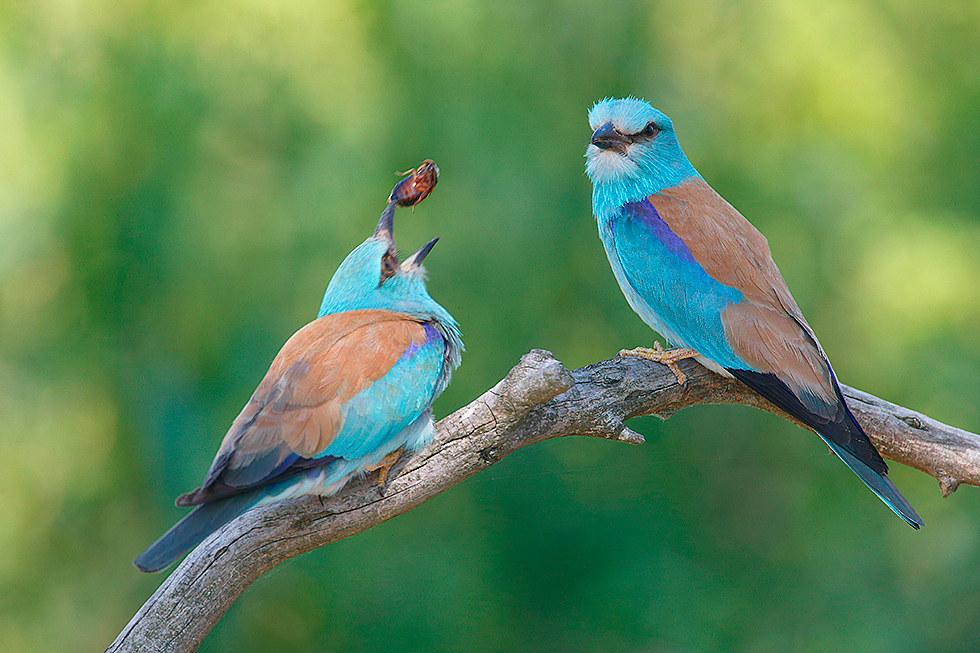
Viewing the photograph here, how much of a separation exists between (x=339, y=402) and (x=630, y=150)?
1.32 metres

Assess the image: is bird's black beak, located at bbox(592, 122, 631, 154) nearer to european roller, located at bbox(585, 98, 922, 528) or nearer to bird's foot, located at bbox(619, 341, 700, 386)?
european roller, located at bbox(585, 98, 922, 528)

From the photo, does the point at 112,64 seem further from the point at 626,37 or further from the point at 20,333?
the point at 626,37

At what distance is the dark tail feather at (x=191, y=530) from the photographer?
194 centimetres

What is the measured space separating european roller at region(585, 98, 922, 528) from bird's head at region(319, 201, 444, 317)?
0.69 metres

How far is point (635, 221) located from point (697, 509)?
114 inches

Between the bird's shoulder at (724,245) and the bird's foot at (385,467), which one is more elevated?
the bird's shoulder at (724,245)

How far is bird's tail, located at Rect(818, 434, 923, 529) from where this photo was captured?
2482 millimetres

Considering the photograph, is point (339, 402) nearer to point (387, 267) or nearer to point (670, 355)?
point (387, 267)

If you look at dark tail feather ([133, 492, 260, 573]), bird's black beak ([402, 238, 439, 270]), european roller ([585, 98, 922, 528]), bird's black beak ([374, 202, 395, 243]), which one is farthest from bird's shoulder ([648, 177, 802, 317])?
dark tail feather ([133, 492, 260, 573])

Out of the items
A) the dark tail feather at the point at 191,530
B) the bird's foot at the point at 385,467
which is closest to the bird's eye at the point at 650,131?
the bird's foot at the point at 385,467

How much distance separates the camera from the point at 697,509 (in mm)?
5266

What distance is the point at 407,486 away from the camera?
2.41 meters

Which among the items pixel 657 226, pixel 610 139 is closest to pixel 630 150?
pixel 610 139

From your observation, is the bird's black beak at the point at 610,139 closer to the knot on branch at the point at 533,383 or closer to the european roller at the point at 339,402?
the european roller at the point at 339,402
